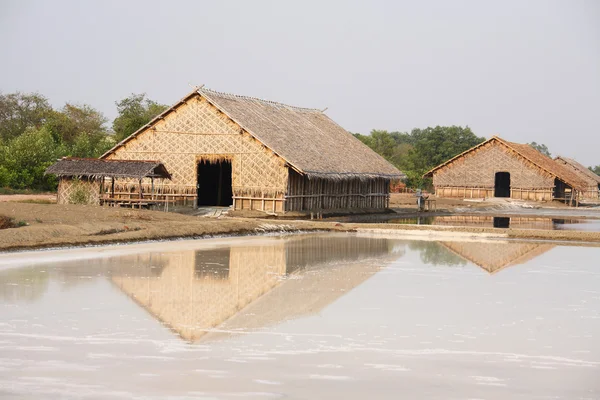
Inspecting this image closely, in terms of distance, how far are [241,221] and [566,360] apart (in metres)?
18.1

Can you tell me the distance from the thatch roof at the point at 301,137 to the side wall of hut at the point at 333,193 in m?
0.70

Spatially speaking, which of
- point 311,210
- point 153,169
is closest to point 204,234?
point 153,169

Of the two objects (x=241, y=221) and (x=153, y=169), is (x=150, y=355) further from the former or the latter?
(x=153, y=169)

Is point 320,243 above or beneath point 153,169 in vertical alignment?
beneath

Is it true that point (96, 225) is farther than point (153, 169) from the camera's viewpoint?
No

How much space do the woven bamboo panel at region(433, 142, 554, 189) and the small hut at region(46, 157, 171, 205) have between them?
29.2 metres

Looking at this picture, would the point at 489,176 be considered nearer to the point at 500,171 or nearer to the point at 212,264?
the point at 500,171

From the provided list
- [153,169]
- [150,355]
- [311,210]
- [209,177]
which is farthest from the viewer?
[209,177]

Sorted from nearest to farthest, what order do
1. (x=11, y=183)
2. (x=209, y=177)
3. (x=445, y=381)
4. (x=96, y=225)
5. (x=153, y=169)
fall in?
(x=445, y=381)
(x=96, y=225)
(x=153, y=169)
(x=209, y=177)
(x=11, y=183)

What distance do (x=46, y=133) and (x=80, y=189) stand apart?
17.9m

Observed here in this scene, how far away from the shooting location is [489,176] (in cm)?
5653

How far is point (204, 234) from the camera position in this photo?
80.0 ft

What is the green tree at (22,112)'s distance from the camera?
64113mm

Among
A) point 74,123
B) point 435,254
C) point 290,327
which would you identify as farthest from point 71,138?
point 290,327
